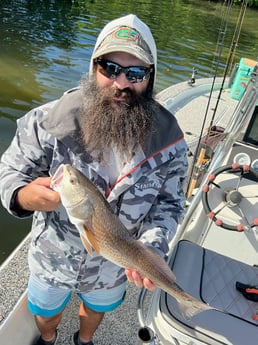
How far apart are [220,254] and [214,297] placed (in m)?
0.43

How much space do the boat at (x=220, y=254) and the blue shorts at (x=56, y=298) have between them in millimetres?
197

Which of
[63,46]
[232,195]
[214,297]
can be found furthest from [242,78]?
[63,46]

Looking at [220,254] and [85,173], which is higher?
[85,173]

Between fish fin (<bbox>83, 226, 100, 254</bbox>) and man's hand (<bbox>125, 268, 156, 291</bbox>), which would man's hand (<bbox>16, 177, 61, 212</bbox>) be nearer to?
fish fin (<bbox>83, 226, 100, 254</bbox>)

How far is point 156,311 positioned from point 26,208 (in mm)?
1002

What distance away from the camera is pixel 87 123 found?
76.0 inches

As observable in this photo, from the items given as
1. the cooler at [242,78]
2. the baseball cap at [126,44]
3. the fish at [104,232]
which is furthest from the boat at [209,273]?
the cooler at [242,78]

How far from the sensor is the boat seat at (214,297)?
2.06 metres

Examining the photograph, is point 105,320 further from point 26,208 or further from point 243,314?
point 26,208

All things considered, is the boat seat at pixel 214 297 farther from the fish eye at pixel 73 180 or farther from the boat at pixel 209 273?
the fish eye at pixel 73 180

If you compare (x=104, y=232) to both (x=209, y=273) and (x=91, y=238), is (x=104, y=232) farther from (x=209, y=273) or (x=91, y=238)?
(x=209, y=273)

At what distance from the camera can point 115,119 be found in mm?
1975

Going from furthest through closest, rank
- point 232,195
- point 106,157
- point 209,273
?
1. point 232,195
2. point 209,273
3. point 106,157

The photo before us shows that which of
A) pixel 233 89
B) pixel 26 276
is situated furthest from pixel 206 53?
pixel 26 276
